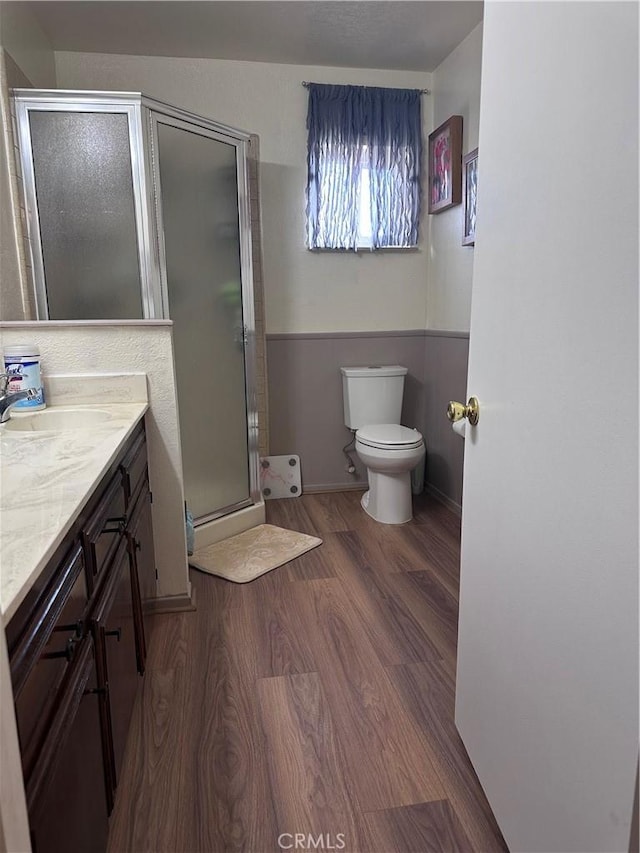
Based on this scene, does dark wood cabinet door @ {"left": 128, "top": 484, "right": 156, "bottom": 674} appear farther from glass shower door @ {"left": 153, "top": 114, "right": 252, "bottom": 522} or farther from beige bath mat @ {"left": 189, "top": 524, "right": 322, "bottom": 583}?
glass shower door @ {"left": 153, "top": 114, "right": 252, "bottom": 522}

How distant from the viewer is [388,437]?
118 inches

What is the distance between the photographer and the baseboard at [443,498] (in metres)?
3.21

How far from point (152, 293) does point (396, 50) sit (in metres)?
1.89

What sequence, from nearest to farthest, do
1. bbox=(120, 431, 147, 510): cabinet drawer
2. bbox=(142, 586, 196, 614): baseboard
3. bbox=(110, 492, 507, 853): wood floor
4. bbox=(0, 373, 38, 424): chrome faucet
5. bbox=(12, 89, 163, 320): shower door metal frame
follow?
bbox=(110, 492, 507, 853): wood floor, bbox=(120, 431, 147, 510): cabinet drawer, bbox=(0, 373, 38, 424): chrome faucet, bbox=(142, 586, 196, 614): baseboard, bbox=(12, 89, 163, 320): shower door metal frame

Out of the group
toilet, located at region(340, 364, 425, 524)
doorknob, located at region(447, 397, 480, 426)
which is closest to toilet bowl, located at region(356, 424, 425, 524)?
toilet, located at region(340, 364, 425, 524)

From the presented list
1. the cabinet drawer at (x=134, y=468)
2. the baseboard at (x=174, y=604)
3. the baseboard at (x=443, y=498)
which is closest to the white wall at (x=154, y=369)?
the baseboard at (x=174, y=604)

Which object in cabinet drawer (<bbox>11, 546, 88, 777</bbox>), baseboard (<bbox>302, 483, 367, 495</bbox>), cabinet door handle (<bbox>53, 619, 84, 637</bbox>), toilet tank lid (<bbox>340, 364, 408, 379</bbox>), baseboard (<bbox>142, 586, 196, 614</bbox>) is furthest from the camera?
baseboard (<bbox>302, 483, 367, 495</bbox>)

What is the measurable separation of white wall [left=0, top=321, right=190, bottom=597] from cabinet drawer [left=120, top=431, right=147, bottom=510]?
12 cm

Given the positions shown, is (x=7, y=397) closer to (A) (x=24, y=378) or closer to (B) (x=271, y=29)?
(A) (x=24, y=378)

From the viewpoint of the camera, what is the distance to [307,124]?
3.20 meters

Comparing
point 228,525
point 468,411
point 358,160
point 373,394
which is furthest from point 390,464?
point 358,160

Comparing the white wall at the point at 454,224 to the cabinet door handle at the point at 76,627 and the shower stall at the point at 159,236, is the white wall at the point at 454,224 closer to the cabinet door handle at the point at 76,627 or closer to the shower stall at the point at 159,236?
the shower stall at the point at 159,236

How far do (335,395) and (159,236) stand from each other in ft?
4.93

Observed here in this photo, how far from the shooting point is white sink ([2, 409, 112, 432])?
1.76 m
